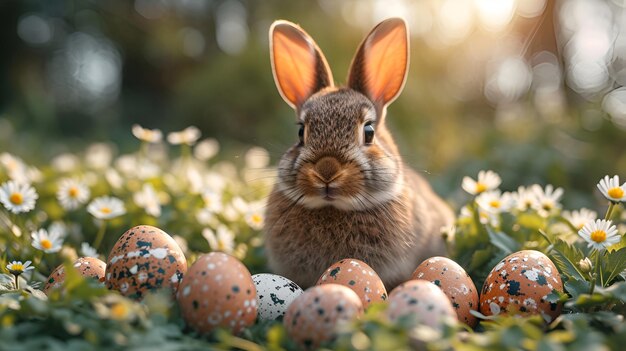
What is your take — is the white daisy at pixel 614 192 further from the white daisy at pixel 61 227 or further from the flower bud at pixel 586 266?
the white daisy at pixel 61 227

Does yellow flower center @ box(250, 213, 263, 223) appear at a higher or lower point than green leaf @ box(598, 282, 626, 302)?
lower

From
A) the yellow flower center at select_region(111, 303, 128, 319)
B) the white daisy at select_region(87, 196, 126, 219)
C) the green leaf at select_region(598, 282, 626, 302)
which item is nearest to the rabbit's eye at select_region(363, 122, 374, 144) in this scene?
the green leaf at select_region(598, 282, 626, 302)

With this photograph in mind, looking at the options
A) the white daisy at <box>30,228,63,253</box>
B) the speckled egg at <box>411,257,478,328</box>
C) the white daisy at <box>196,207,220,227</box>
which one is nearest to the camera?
the speckled egg at <box>411,257,478,328</box>

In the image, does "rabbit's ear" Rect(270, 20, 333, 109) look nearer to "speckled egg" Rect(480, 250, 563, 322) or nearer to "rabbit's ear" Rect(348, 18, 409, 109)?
"rabbit's ear" Rect(348, 18, 409, 109)

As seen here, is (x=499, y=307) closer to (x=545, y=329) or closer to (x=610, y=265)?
(x=545, y=329)

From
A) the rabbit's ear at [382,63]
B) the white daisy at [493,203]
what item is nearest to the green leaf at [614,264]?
the white daisy at [493,203]

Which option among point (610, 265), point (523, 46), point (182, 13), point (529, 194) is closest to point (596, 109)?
point (523, 46)
